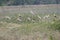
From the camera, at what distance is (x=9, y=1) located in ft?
28.3

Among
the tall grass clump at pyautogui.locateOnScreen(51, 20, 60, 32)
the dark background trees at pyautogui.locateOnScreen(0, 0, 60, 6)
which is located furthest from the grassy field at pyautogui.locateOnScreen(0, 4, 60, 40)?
the dark background trees at pyautogui.locateOnScreen(0, 0, 60, 6)

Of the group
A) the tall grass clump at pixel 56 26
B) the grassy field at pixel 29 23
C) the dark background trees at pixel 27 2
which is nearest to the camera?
the grassy field at pixel 29 23

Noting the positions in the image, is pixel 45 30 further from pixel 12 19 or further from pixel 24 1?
pixel 24 1

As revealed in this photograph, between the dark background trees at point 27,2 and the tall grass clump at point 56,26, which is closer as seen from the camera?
the tall grass clump at point 56,26

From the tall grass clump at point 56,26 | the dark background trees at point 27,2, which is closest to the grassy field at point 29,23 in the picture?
the tall grass clump at point 56,26

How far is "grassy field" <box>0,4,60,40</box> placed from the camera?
5918 millimetres

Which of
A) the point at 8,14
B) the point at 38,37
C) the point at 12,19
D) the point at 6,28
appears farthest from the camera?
the point at 8,14

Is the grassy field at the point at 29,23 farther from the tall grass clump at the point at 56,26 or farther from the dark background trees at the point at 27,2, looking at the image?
the dark background trees at the point at 27,2

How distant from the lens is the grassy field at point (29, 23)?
5.92 m

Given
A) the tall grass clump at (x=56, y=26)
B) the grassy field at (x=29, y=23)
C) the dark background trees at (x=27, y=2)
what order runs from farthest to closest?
the dark background trees at (x=27, y=2) → the tall grass clump at (x=56, y=26) → the grassy field at (x=29, y=23)

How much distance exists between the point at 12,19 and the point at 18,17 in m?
0.23

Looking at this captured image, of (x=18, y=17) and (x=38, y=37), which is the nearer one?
(x=38, y=37)

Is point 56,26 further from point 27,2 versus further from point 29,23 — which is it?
point 27,2

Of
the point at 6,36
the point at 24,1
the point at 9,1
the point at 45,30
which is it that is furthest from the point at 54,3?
the point at 6,36
